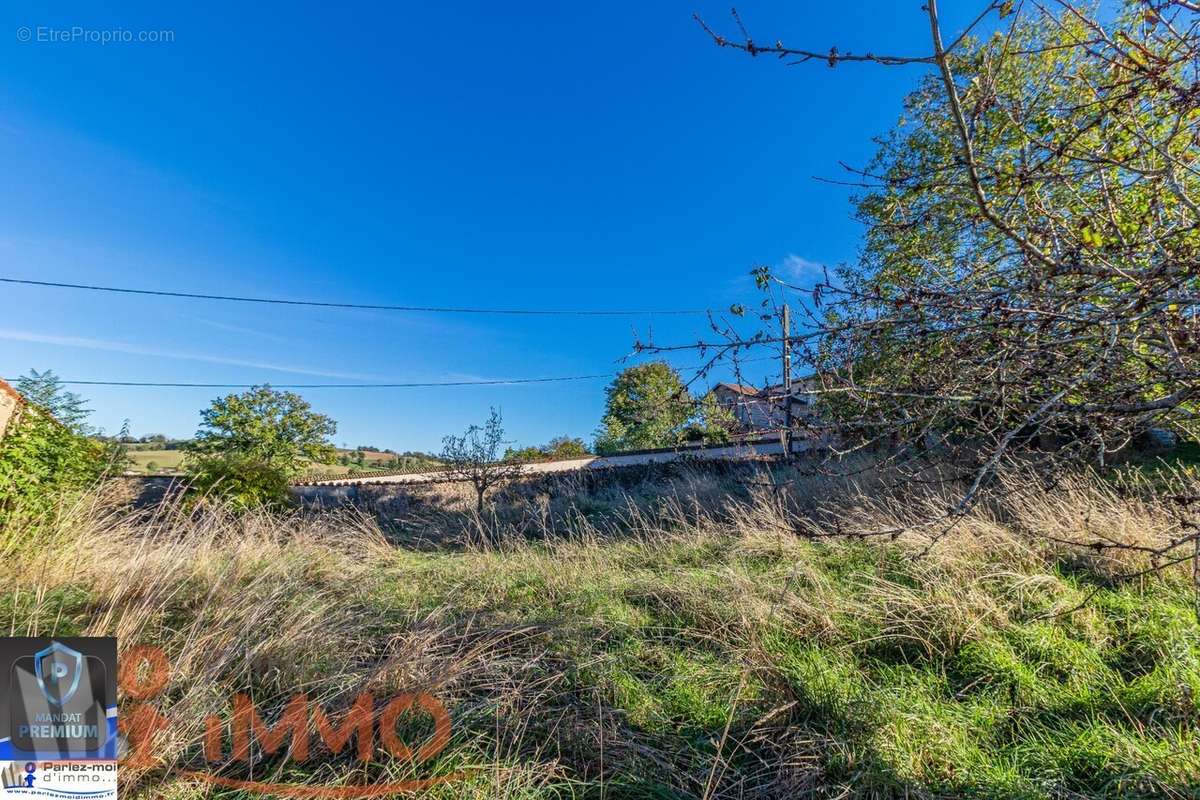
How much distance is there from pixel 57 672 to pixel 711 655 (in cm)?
318

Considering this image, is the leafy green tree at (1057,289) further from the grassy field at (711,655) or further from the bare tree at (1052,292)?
the grassy field at (711,655)

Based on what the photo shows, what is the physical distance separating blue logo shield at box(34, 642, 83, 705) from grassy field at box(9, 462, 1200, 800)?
39 cm

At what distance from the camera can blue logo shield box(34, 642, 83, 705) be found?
1.99m

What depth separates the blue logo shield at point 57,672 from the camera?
1986mm

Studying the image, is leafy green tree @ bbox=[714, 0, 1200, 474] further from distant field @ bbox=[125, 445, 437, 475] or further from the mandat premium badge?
distant field @ bbox=[125, 445, 437, 475]

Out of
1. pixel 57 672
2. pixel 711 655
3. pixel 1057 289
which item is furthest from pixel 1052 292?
pixel 57 672

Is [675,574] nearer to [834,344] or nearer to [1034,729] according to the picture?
[1034,729]

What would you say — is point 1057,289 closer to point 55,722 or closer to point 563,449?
point 55,722

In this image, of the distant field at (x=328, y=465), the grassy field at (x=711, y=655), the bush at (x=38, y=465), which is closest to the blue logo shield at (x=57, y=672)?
the grassy field at (x=711, y=655)

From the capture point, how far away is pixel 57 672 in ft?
6.59

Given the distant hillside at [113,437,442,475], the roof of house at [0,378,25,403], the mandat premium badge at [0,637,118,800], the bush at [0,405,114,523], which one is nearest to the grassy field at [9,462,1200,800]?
the mandat premium badge at [0,637,118,800]

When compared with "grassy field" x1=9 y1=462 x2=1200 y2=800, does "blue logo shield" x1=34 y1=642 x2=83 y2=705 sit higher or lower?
higher

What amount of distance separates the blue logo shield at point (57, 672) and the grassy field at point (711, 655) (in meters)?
0.39

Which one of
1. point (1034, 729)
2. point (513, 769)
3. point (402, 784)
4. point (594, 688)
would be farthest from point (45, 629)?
point (1034, 729)
